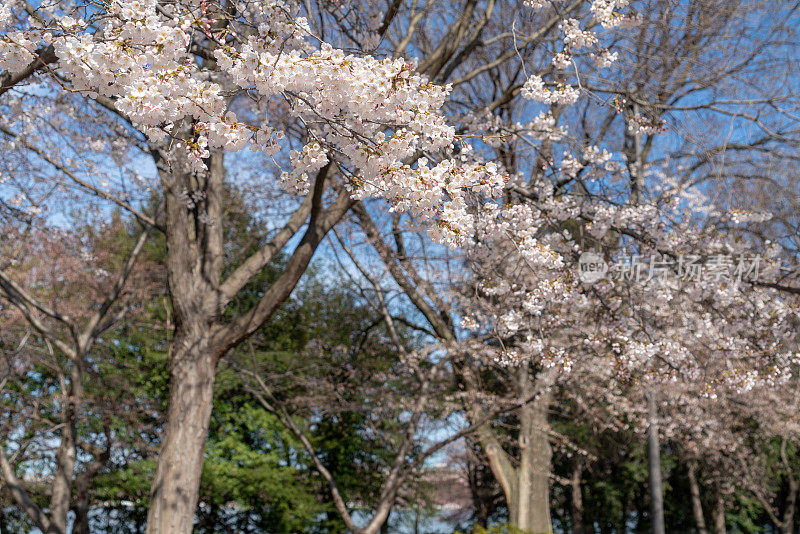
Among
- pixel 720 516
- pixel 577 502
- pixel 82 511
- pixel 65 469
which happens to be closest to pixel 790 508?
pixel 720 516

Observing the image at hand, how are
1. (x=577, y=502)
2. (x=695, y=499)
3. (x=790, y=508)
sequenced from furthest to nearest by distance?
(x=577, y=502) → (x=695, y=499) → (x=790, y=508)

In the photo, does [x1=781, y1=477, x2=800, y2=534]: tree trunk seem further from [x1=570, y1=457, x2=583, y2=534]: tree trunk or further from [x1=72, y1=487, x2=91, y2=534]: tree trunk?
[x1=72, y1=487, x2=91, y2=534]: tree trunk

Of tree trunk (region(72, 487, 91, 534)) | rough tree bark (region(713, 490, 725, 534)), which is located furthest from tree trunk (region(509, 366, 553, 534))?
rough tree bark (region(713, 490, 725, 534))

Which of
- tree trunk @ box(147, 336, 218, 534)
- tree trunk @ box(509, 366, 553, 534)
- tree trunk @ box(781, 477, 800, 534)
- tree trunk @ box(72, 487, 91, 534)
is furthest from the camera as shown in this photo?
tree trunk @ box(781, 477, 800, 534)

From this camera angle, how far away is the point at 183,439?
4301 mm

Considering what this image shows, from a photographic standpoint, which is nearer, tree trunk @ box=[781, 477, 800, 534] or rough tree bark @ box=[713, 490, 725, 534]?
tree trunk @ box=[781, 477, 800, 534]

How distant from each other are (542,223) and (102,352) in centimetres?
985

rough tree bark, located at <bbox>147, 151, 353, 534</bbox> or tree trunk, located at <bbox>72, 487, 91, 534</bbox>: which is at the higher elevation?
rough tree bark, located at <bbox>147, 151, 353, 534</bbox>

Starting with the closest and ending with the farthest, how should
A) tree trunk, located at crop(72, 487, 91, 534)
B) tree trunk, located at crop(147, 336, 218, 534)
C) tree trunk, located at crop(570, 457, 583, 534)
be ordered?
tree trunk, located at crop(147, 336, 218, 534) → tree trunk, located at crop(72, 487, 91, 534) → tree trunk, located at crop(570, 457, 583, 534)

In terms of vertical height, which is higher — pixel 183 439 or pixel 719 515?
pixel 719 515

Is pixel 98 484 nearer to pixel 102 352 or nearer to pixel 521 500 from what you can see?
pixel 102 352

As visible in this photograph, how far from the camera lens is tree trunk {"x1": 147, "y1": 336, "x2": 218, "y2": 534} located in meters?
4.18

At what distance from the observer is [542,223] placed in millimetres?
5121

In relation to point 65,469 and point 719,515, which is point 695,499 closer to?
point 719,515
